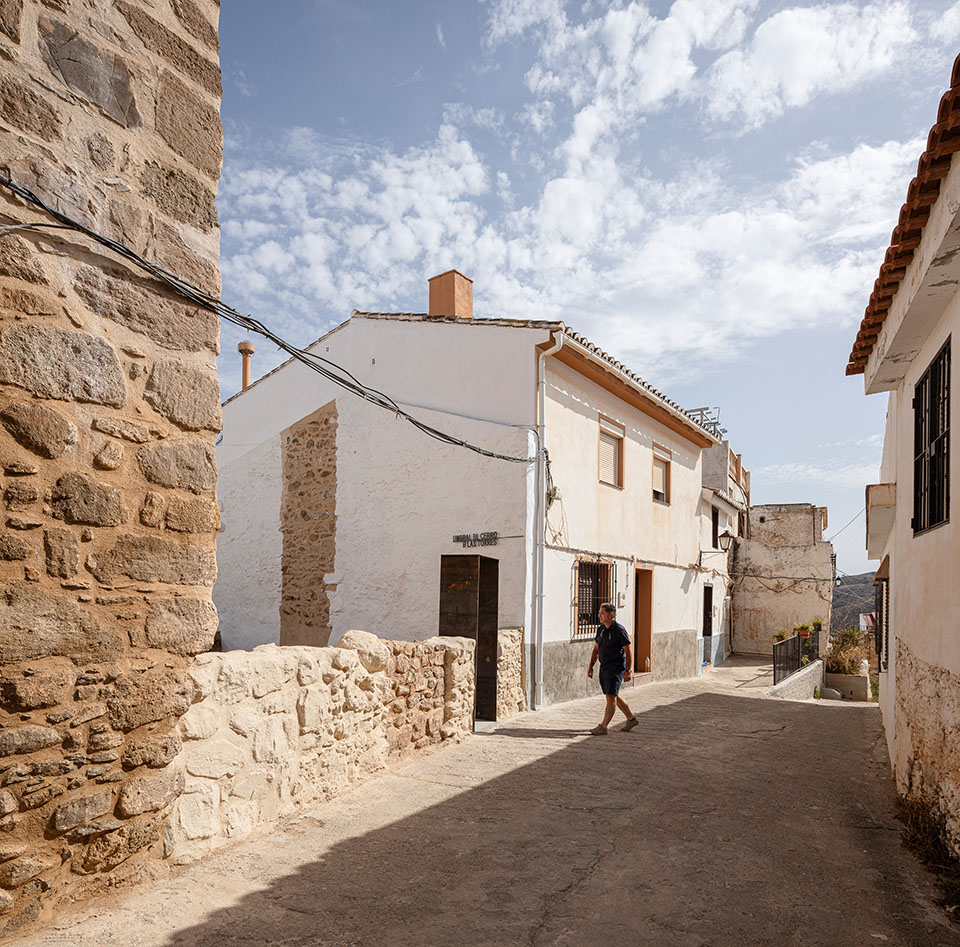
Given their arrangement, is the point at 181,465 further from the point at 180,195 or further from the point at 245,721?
the point at 245,721

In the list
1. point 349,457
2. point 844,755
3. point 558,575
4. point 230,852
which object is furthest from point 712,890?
point 349,457

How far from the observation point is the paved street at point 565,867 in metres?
3.30

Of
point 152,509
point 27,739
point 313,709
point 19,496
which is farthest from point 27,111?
point 313,709

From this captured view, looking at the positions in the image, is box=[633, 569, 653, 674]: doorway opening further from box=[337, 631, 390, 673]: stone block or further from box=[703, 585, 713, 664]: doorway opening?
box=[337, 631, 390, 673]: stone block

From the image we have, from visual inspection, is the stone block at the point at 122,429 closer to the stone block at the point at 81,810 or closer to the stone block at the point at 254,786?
the stone block at the point at 81,810

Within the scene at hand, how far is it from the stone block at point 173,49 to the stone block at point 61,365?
1469 mm

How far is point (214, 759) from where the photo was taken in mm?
3912

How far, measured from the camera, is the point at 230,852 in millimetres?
4020

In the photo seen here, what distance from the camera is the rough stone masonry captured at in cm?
297

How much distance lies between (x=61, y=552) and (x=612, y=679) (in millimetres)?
6477

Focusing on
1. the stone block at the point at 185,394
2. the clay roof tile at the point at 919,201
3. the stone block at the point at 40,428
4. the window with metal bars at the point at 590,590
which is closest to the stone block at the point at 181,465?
the stone block at the point at 185,394

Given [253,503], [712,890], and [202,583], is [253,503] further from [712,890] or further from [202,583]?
[712,890]

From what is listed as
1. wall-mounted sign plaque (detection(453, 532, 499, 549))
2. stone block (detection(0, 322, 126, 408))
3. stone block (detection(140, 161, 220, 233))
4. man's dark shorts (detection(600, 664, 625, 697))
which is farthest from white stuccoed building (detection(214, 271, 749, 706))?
stone block (detection(0, 322, 126, 408))

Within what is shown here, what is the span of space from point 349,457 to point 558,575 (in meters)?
3.93
